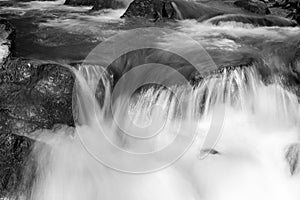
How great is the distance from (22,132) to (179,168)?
2260 millimetres

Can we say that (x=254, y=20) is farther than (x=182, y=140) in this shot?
Yes

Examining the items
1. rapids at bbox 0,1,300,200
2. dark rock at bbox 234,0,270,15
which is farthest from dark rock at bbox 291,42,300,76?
dark rock at bbox 234,0,270,15

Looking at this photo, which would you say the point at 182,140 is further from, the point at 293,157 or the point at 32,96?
the point at 32,96

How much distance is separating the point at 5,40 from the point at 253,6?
6.69 meters

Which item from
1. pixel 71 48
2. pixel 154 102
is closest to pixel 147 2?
pixel 71 48

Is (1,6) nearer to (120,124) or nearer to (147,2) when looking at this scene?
(147,2)

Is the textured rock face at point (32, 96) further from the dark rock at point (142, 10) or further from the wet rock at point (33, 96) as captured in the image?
the dark rock at point (142, 10)

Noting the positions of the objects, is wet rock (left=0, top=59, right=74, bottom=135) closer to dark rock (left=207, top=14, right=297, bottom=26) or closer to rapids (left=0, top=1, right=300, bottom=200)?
rapids (left=0, top=1, right=300, bottom=200)

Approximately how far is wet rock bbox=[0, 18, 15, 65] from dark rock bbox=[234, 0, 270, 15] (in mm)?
6365

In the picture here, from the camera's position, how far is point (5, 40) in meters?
7.18

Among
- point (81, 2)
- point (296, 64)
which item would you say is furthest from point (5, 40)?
point (296, 64)

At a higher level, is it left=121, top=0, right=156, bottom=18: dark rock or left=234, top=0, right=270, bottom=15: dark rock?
left=121, top=0, right=156, bottom=18: dark rock

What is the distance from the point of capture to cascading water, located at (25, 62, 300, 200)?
4.88 meters

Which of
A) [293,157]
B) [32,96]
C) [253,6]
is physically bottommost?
[293,157]
